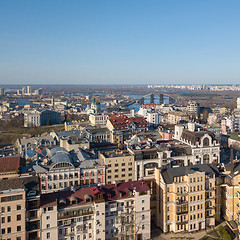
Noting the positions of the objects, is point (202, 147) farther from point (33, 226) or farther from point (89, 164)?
point (33, 226)

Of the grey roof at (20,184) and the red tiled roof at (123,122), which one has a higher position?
the red tiled roof at (123,122)

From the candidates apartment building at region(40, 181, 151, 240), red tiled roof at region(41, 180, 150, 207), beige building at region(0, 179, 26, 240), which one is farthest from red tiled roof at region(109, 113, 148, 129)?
beige building at region(0, 179, 26, 240)

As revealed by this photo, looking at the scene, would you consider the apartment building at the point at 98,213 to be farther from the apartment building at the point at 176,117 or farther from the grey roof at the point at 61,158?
the apartment building at the point at 176,117

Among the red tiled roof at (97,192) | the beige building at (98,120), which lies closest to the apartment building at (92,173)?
the red tiled roof at (97,192)

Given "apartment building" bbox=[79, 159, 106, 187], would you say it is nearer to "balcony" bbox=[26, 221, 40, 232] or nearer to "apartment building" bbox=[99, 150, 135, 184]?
"apartment building" bbox=[99, 150, 135, 184]

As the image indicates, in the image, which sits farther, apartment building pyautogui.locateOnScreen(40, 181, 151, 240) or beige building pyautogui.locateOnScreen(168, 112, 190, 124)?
beige building pyautogui.locateOnScreen(168, 112, 190, 124)

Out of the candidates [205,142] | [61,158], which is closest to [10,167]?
[61,158]
